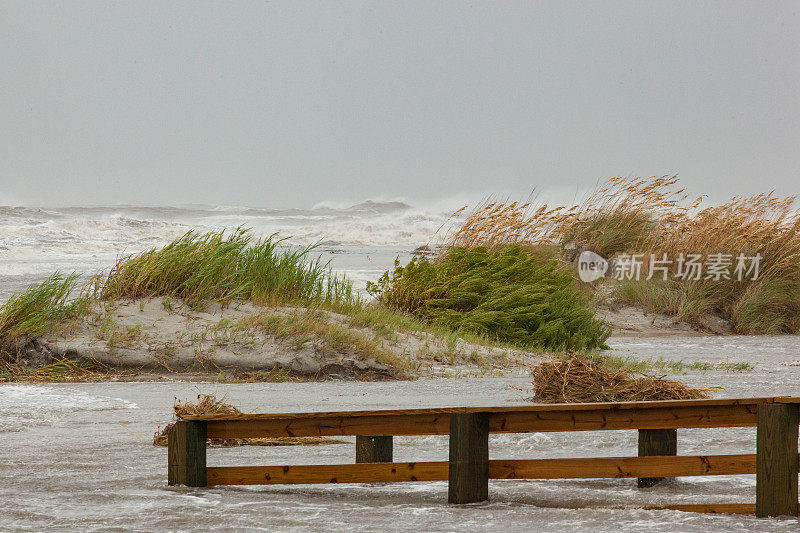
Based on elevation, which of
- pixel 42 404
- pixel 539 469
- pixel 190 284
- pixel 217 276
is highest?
pixel 217 276

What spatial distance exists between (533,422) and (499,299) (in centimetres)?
832

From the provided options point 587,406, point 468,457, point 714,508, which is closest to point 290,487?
point 468,457

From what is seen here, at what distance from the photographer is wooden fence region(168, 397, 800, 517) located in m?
4.31

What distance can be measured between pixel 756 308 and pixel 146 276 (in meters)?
10.9

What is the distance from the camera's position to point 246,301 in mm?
11617

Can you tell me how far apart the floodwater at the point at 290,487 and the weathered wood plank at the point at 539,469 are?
13 centimetres

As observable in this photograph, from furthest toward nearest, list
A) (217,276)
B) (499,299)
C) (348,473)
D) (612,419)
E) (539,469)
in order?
(499,299) < (217,276) < (348,473) < (539,469) < (612,419)

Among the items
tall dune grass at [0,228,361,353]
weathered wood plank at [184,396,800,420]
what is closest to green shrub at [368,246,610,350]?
tall dune grass at [0,228,361,353]

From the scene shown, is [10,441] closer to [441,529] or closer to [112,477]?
[112,477]

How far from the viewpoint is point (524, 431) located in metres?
4.73

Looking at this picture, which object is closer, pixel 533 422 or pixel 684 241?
pixel 533 422

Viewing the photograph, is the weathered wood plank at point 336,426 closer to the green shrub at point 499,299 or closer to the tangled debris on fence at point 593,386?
the tangled debris on fence at point 593,386

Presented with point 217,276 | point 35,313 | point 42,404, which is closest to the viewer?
point 42,404

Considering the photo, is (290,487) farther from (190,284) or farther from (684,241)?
(684,241)
